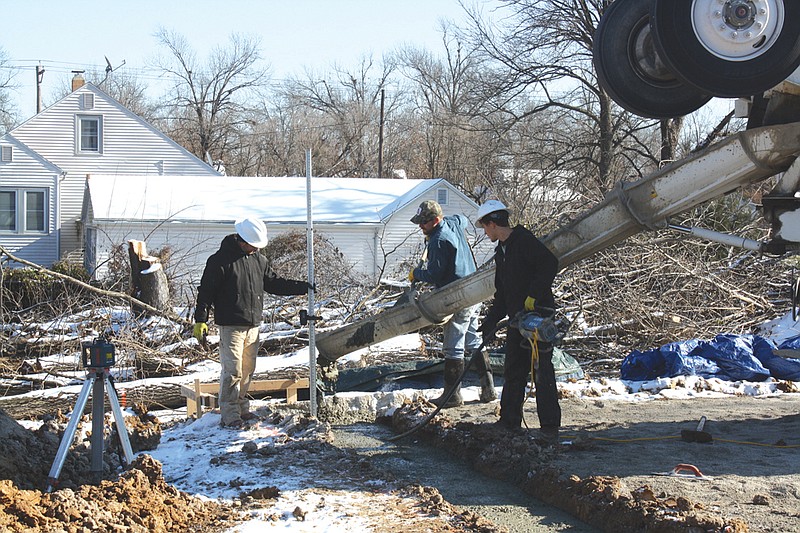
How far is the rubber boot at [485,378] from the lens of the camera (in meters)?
9.24

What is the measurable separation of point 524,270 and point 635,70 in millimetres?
1803

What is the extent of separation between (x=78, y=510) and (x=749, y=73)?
4.95 m

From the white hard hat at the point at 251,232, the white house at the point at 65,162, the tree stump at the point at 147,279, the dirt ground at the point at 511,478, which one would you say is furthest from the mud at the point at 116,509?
the white house at the point at 65,162

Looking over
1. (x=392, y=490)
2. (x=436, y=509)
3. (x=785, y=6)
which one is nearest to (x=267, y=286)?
(x=392, y=490)

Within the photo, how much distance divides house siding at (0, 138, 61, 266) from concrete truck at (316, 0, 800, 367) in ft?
81.9

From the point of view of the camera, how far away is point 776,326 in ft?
41.0

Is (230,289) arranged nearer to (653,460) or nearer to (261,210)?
(653,460)

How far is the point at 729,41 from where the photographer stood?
595cm

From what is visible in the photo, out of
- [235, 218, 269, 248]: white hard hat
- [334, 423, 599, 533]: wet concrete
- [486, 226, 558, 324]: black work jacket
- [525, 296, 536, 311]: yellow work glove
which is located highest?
[235, 218, 269, 248]: white hard hat

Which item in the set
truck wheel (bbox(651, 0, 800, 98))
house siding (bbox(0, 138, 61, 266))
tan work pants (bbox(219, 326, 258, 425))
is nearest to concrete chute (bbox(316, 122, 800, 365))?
truck wheel (bbox(651, 0, 800, 98))

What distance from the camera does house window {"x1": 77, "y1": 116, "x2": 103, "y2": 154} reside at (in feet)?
104

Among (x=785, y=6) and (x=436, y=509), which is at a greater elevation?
(x=785, y=6)

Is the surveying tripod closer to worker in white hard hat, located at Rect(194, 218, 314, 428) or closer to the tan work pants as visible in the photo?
worker in white hard hat, located at Rect(194, 218, 314, 428)

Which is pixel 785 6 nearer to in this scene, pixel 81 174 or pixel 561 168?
pixel 561 168
